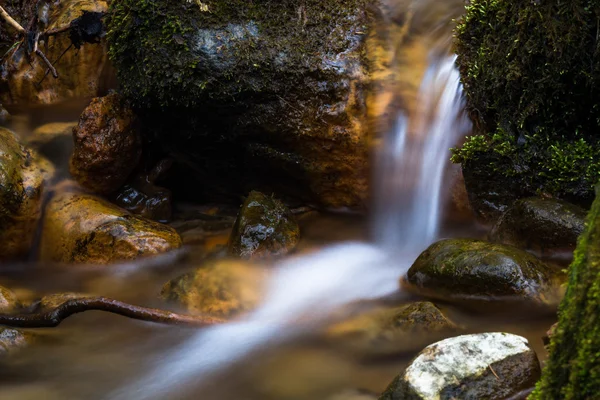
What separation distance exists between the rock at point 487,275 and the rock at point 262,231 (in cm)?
142

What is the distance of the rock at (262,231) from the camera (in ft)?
14.5

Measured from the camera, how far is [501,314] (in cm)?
317

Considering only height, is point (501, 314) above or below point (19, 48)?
below

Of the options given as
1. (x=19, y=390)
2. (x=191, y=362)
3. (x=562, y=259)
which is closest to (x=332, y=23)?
(x=562, y=259)

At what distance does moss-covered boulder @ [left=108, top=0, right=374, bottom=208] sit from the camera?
4.69m

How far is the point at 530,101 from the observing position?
12.6 ft

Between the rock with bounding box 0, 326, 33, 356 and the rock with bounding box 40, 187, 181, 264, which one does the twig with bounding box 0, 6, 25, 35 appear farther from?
the rock with bounding box 0, 326, 33, 356

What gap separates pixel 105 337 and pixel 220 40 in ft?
8.92

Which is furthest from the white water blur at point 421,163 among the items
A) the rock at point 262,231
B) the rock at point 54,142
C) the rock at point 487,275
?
the rock at point 54,142

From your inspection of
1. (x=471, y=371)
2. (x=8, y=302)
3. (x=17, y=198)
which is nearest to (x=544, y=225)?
(x=471, y=371)

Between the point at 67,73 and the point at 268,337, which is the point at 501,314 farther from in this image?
the point at 67,73

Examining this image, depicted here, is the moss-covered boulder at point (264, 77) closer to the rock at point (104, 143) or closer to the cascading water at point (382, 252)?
the rock at point (104, 143)

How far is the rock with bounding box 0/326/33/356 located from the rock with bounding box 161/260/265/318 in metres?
1.00

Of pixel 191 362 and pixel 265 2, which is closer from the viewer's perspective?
pixel 191 362
